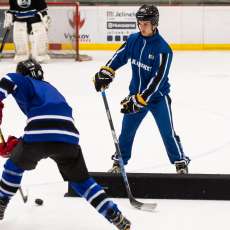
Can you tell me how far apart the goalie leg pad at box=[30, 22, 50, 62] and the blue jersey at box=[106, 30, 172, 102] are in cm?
489

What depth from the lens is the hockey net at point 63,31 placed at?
8969mm

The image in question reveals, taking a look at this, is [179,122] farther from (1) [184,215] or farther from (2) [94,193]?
(2) [94,193]

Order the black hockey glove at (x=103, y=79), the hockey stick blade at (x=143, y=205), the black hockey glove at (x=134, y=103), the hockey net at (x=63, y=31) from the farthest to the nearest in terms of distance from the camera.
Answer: the hockey net at (x=63, y=31)
the black hockey glove at (x=103, y=79)
the black hockey glove at (x=134, y=103)
the hockey stick blade at (x=143, y=205)

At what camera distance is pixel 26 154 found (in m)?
2.93

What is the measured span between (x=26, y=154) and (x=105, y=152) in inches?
66.4

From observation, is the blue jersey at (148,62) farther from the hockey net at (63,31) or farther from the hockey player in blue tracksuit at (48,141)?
the hockey net at (63,31)

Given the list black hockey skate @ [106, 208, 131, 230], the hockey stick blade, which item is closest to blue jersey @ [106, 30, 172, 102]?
the hockey stick blade

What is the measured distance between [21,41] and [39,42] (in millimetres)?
233

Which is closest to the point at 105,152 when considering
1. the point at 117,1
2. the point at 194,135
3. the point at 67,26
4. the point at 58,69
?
the point at 194,135

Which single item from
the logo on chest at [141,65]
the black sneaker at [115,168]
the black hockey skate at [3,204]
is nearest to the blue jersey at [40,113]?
the black hockey skate at [3,204]

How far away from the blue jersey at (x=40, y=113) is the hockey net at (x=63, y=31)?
6.01m

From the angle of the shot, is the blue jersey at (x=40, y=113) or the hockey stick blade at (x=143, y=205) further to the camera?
the hockey stick blade at (x=143, y=205)

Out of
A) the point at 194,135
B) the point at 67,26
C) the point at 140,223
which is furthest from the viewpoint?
the point at 67,26

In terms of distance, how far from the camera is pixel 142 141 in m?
4.90
